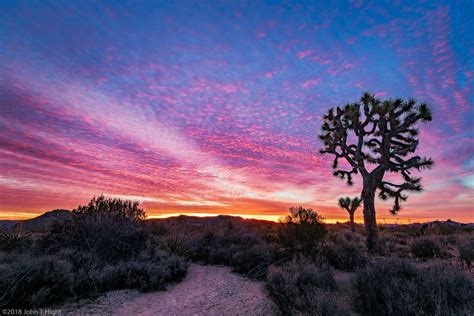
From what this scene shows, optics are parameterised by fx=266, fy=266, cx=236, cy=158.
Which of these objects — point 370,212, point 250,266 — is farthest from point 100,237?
point 370,212

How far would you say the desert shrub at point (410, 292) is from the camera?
412cm

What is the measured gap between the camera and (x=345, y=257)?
10.9m

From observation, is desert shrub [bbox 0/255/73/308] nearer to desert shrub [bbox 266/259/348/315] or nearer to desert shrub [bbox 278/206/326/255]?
desert shrub [bbox 266/259/348/315]

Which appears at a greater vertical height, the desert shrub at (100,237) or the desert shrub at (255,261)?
the desert shrub at (100,237)

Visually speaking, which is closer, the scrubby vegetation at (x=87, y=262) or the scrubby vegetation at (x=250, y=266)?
the scrubby vegetation at (x=250, y=266)

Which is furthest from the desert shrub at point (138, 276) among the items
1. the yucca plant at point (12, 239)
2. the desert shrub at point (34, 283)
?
the yucca plant at point (12, 239)

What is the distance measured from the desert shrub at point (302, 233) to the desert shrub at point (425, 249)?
5.01 metres

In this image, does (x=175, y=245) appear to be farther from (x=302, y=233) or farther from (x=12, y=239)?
(x=12, y=239)

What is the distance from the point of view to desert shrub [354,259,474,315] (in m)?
4.12

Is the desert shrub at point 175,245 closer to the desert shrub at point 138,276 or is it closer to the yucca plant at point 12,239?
the desert shrub at point 138,276

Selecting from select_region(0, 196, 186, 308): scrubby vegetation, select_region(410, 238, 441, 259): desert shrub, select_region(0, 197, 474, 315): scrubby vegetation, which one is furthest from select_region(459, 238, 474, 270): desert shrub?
select_region(0, 196, 186, 308): scrubby vegetation

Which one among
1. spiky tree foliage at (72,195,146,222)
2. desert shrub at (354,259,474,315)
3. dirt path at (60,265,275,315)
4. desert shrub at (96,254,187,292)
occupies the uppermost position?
spiky tree foliage at (72,195,146,222)

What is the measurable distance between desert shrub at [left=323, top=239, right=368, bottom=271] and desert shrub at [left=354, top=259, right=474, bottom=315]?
450 cm

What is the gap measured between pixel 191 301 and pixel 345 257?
6.87 m
